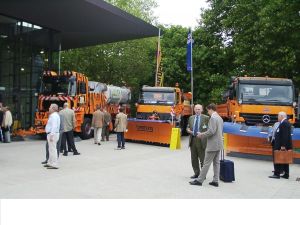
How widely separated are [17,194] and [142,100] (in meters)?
15.5

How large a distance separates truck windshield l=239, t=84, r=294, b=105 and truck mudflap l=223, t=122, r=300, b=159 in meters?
2.16

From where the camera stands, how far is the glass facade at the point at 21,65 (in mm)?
24594

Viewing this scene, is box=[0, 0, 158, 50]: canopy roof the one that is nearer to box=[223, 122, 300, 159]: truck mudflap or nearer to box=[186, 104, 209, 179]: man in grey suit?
box=[223, 122, 300, 159]: truck mudflap

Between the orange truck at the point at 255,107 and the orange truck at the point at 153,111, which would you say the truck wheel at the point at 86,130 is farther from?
the orange truck at the point at 255,107

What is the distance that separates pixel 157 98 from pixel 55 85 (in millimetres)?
5344

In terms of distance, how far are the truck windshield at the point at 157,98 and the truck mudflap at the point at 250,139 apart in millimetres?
6402

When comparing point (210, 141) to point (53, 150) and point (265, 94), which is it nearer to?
point (53, 150)

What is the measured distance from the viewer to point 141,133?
2084 cm

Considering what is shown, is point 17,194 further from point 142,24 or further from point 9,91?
point 142,24

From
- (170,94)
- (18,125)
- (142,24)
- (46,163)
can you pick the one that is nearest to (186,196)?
(46,163)

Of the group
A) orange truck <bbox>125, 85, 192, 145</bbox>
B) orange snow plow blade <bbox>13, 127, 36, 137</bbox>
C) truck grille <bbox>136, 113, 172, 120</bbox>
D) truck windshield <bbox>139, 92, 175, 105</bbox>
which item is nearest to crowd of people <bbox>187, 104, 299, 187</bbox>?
orange truck <bbox>125, 85, 192, 145</bbox>

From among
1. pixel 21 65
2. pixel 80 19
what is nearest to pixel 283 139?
pixel 80 19

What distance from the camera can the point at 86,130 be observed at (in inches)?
893

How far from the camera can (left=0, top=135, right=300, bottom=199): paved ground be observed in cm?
909
